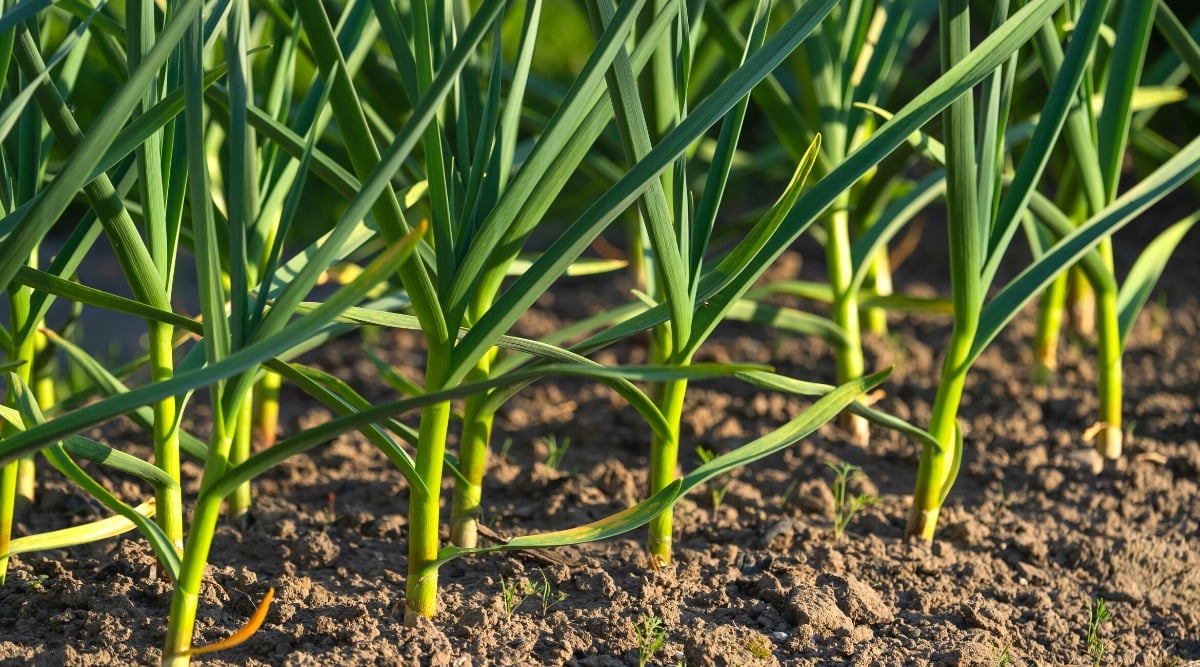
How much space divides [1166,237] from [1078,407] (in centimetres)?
36

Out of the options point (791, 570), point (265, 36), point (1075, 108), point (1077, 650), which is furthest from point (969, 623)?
point (265, 36)

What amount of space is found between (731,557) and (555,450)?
18.7 inches

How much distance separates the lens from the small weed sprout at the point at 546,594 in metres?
1.47

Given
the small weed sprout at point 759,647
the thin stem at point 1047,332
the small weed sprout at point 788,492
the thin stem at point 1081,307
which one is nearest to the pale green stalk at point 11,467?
the small weed sprout at point 759,647

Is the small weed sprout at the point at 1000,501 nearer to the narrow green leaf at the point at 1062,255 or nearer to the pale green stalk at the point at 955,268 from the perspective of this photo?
the pale green stalk at the point at 955,268

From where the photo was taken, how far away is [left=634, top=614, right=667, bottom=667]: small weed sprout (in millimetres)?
1370

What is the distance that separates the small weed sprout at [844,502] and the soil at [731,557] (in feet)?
0.05

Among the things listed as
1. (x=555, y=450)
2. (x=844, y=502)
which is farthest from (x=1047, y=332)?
(x=555, y=450)

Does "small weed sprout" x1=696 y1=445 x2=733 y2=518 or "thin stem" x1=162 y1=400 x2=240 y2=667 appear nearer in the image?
"thin stem" x1=162 y1=400 x2=240 y2=667

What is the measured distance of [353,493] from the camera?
195 cm

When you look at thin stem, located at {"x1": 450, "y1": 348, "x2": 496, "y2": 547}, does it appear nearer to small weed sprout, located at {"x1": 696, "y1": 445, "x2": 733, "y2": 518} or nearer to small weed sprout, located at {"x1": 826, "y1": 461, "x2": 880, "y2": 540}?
small weed sprout, located at {"x1": 696, "y1": 445, "x2": 733, "y2": 518}

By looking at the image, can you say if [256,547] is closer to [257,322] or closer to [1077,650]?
[257,322]

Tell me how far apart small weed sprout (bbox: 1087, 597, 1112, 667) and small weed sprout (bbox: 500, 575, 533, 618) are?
723 mm

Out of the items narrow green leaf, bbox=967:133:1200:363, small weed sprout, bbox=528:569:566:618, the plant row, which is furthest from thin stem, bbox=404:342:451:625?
narrow green leaf, bbox=967:133:1200:363
